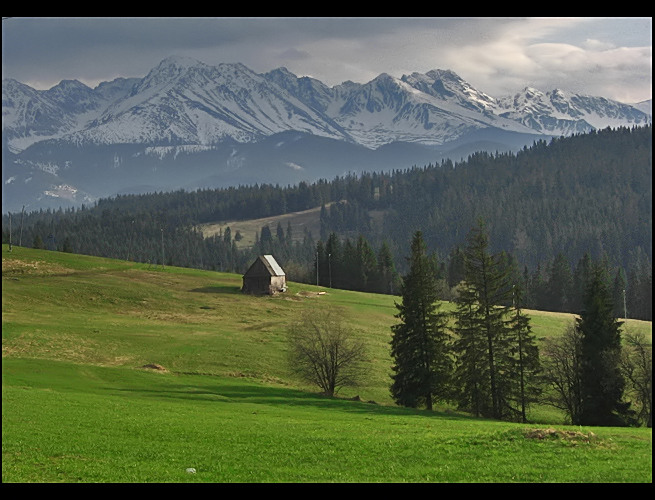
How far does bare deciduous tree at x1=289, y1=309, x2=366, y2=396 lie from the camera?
58.7 m

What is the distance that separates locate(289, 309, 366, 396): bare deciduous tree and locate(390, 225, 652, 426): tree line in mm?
4154

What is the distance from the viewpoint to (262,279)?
11712 cm

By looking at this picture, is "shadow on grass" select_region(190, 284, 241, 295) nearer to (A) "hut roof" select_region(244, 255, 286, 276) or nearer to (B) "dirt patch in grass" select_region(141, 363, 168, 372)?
(A) "hut roof" select_region(244, 255, 286, 276)

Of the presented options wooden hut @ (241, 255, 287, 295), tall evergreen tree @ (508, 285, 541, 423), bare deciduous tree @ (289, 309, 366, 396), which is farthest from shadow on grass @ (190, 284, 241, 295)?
tall evergreen tree @ (508, 285, 541, 423)

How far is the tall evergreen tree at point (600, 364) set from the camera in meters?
52.1

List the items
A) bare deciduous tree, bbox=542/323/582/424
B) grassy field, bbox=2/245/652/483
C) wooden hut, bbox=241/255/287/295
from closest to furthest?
grassy field, bbox=2/245/652/483
bare deciduous tree, bbox=542/323/582/424
wooden hut, bbox=241/255/287/295

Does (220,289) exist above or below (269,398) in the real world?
above

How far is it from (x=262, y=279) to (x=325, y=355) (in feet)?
195

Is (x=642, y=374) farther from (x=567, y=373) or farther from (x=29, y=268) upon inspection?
(x=29, y=268)

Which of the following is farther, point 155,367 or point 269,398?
point 155,367

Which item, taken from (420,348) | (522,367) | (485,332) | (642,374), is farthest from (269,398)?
(642,374)

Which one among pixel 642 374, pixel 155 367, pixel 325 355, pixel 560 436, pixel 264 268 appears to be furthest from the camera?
pixel 264 268

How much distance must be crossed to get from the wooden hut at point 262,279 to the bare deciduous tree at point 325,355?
5598 cm

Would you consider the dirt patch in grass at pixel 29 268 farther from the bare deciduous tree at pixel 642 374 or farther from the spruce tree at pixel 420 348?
the bare deciduous tree at pixel 642 374
